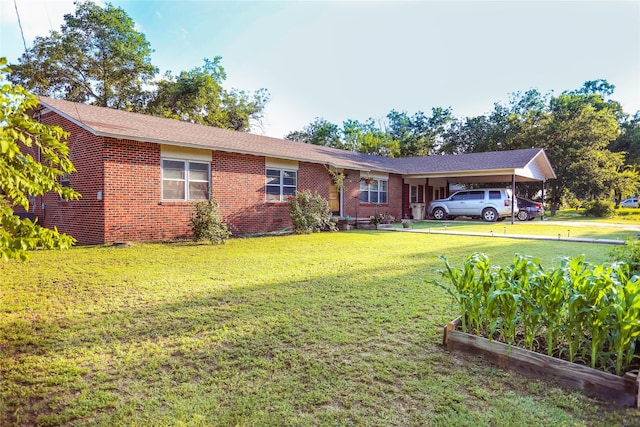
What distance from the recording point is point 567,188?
2528 centimetres

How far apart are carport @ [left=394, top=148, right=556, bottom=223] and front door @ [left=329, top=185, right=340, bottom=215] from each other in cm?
511

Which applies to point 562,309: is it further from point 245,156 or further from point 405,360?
point 245,156

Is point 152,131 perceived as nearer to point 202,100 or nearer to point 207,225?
point 207,225

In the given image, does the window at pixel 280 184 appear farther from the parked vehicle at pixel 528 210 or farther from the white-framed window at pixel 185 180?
the parked vehicle at pixel 528 210

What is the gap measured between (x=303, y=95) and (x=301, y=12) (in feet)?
76.6

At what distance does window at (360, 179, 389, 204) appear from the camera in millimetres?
17356

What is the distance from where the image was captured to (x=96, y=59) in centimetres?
2536

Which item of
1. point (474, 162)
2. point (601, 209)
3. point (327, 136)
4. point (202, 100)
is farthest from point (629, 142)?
point (202, 100)

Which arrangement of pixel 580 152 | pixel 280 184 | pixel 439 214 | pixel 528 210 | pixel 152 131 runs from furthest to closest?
pixel 580 152
pixel 439 214
pixel 528 210
pixel 280 184
pixel 152 131

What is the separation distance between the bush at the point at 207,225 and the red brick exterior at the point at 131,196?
1038mm

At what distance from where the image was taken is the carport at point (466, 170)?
17.6 metres

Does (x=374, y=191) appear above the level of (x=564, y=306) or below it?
above

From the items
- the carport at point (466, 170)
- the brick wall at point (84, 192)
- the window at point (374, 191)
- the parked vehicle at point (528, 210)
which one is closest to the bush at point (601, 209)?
the carport at point (466, 170)

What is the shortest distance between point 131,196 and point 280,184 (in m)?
5.29
